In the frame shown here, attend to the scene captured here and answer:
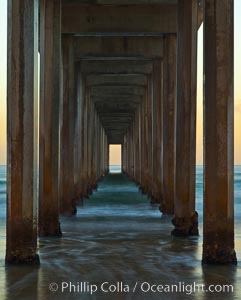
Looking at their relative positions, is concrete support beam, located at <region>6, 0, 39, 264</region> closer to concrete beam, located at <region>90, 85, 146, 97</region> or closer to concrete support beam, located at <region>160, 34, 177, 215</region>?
concrete support beam, located at <region>160, 34, 177, 215</region>

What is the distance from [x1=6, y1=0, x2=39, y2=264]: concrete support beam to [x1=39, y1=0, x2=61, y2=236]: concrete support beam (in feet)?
12.3

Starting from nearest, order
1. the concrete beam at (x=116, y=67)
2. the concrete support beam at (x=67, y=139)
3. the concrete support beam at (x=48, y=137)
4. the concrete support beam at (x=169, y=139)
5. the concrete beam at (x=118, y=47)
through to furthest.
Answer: the concrete support beam at (x=48, y=137) → the concrete support beam at (x=169, y=139) → the concrete support beam at (x=67, y=139) → the concrete beam at (x=118, y=47) → the concrete beam at (x=116, y=67)

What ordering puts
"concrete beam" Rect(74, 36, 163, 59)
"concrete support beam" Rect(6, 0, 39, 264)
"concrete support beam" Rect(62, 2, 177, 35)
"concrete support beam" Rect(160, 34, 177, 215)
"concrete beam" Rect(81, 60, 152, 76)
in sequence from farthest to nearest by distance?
1. "concrete beam" Rect(81, 60, 152, 76)
2. "concrete beam" Rect(74, 36, 163, 59)
3. "concrete support beam" Rect(62, 2, 177, 35)
4. "concrete support beam" Rect(160, 34, 177, 215)
5. "concrete support beam" Rect(6, 0, 39, 264)

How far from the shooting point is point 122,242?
1283 cm

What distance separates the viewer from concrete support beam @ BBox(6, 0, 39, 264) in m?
9.44

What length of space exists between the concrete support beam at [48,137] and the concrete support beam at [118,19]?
6.68 m

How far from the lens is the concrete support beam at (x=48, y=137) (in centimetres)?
1340

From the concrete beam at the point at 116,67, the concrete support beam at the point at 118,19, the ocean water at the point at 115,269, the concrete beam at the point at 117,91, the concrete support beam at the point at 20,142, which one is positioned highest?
the concrete support beam at the point at 118,19

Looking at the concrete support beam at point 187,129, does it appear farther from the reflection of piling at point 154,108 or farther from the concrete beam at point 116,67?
the concrete beam at point 116,67

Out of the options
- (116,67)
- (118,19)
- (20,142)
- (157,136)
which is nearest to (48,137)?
(20,142)

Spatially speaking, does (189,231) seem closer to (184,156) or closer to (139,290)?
(184,156)

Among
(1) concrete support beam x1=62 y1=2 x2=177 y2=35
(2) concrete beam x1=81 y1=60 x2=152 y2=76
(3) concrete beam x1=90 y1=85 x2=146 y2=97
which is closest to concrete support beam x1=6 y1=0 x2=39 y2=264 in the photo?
(1) concrete support beam x1=62 y1=2 x2=177 y2=35

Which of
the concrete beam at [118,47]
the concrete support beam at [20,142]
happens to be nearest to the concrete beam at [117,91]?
the concrete beam at [118,47]

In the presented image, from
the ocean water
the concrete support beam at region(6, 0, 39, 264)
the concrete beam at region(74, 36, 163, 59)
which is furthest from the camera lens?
the concrete beam at region(74, 36, 163, 59)
